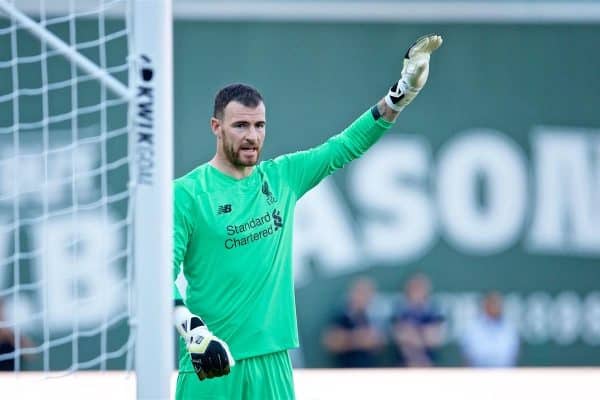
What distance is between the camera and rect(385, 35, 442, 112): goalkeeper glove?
14.7ft

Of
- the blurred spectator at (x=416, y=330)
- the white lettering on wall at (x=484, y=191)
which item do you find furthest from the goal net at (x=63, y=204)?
the white lettering on wall at (x=484, y=191)

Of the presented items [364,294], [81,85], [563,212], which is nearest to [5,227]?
[81,85]

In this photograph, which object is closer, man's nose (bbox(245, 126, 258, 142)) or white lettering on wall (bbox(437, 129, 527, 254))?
man's nose (bbox(245, 126, 258, 142))

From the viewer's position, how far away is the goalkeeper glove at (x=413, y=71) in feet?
14.7

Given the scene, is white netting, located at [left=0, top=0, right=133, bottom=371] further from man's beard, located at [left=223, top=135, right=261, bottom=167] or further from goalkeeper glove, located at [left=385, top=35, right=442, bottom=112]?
goalkeeper glove, located at [left=385, top=35, right=442, bottom=112]

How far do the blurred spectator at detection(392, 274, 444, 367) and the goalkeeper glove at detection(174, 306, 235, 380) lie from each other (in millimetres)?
8146

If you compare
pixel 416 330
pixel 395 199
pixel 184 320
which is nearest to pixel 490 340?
pixel 416 330

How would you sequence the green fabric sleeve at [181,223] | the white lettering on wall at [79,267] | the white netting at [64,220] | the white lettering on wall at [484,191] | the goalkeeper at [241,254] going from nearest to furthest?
the green fabric sleeve at [181,223] < the goalkeeper at [241,254] < the white netting at [64,220] < the white lettering on wall at [79,267] < the white lettering on wall at [484,191]

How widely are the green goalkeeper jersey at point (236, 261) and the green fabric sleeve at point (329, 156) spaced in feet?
0.54

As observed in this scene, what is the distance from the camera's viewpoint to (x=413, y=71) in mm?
4492

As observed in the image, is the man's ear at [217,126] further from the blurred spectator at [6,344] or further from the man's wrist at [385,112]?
the blurred spectator at [6,344]

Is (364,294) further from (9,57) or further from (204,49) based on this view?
(9,57)

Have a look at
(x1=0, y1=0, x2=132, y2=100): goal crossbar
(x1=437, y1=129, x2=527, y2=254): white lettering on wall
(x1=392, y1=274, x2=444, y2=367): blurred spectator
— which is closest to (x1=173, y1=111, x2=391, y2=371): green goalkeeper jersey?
(x1=0, y1=0, x2=132, y2=100): goal crossbar

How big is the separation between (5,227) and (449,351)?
458 centimetres
